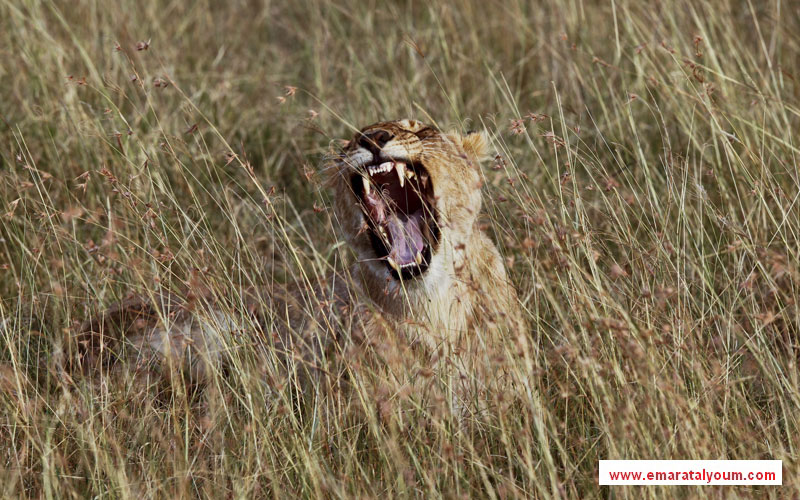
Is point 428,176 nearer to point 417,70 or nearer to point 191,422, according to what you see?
point 191,422

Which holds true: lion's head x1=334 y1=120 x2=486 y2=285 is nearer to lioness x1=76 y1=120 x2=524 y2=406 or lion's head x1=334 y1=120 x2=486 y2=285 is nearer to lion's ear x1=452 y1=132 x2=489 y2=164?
lioness x1=76 y1=120 x2=524 y2=406

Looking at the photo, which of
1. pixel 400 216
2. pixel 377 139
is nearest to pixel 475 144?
pixel 400 216

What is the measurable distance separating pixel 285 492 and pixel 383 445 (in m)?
0.32

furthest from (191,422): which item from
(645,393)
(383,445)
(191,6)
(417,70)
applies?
(191,6)

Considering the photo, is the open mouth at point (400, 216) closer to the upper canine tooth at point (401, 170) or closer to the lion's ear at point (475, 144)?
the upper canine tooth at point (401, 170)

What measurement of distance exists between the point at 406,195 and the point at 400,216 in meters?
0.17

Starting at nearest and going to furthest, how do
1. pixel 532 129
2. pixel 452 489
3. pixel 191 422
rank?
pixel 452 489 → pixel 191 422 → pixel 532 129

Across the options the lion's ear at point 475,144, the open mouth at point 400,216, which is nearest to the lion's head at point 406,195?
the open mouth at point 400,216

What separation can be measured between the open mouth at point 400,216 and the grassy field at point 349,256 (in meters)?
0.25

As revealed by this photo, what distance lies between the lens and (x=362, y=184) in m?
3.73

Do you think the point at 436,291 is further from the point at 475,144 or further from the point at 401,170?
the point at 475,144

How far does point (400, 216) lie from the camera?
12.4ft

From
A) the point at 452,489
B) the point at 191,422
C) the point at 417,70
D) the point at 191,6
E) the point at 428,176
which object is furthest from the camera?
the point at 191,6

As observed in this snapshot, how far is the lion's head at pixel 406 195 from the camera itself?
352 cm
